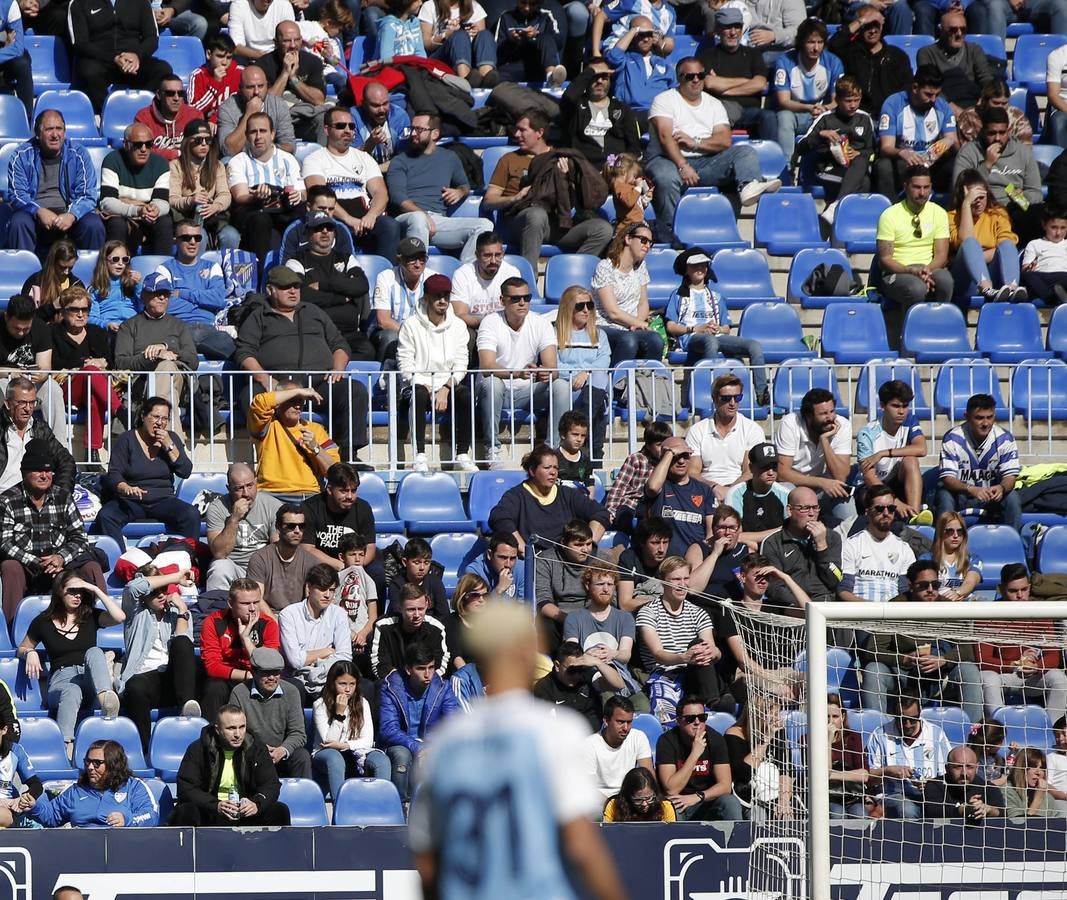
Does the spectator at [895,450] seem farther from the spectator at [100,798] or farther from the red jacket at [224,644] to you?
the spectator at [100,798]

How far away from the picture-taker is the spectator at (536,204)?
13992mm

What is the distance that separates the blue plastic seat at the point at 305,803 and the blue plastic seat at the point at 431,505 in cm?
235

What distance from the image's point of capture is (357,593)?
1099 centimetres

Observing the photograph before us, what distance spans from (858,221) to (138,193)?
5.57m

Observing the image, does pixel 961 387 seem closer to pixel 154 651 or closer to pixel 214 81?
pixel 154 651

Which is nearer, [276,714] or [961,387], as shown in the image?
[276,714]

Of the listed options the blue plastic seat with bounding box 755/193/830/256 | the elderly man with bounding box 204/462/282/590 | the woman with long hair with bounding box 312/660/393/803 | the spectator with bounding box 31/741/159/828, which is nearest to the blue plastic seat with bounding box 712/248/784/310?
the blue plastic seat with bounding box 755/193/830/256

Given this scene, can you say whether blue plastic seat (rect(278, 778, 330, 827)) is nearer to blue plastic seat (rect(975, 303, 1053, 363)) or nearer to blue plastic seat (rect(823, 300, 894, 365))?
blue plastic seat (rect(823, 300, 894, 365))

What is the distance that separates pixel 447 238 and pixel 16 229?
123 inches

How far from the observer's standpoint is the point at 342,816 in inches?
392

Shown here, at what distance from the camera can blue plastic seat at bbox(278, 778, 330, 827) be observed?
9945mm

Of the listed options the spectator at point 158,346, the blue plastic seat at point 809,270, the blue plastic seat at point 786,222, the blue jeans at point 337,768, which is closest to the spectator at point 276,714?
the blue jeans at point 337,768

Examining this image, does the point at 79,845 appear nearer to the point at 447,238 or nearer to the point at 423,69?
the point at 447,238

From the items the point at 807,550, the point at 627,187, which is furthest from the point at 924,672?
the point at 627,187
